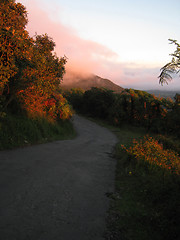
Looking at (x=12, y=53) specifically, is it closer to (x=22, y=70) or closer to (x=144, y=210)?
(x=22, y=70)

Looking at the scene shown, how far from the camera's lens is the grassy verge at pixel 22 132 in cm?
996

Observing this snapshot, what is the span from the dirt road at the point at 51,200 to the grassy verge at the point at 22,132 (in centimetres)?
211

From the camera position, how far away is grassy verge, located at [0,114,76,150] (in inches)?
392

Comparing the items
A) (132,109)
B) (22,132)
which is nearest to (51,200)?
(22,132)

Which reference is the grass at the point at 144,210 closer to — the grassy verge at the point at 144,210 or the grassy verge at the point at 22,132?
the grassy verge at the point at 144,210

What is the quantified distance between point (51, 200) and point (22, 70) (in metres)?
8.44

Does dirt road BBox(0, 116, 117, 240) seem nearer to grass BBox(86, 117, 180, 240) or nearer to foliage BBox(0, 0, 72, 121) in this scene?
grass BBox(86, 117, 180, 240)

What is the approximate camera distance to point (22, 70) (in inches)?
418

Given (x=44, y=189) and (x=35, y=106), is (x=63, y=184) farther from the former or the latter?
(x=35, y=106)

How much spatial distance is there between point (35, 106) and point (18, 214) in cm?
1172

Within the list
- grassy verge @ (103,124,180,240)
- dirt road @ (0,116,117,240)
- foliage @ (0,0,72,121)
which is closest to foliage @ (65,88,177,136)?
foliage @ (0,0,72,121)

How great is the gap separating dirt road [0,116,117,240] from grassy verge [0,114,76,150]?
211 centimetres

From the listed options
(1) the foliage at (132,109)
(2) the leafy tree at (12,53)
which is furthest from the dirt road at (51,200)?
(1) the foliage at (132,109)

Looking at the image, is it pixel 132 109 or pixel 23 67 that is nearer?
pixel 23 67
